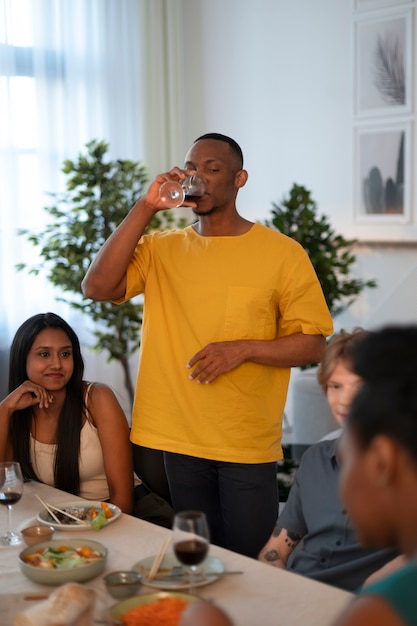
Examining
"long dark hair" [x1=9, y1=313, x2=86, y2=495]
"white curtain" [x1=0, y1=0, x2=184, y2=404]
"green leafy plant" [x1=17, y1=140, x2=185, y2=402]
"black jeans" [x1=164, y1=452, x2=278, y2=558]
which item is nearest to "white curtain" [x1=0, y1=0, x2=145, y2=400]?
"white curtain" [x1=0, y1=0, x2=184, y2=404]

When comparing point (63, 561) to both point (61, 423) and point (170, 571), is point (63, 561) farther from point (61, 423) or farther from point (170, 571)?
point (61, 423)

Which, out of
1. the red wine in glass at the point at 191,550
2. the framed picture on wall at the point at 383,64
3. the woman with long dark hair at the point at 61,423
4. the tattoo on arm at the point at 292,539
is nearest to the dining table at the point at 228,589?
the red wine in glass at the point at 191,550

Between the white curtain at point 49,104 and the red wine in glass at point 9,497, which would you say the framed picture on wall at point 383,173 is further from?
the red wine in glass at point 9,497

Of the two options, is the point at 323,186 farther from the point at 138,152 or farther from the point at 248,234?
the point at 248,234

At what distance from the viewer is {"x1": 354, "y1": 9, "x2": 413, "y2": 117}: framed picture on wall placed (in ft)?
14.1

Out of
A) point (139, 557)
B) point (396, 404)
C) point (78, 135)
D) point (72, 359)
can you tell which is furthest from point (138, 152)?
point (396, 404)

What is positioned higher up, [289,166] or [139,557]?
[289,166]

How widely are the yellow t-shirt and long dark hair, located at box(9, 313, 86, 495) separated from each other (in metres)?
0.23

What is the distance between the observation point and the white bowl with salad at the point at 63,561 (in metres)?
1.70

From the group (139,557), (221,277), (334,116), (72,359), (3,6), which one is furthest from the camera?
(334,116)

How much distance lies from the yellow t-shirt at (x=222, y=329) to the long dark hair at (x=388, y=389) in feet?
4.52

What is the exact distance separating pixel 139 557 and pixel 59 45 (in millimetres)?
3571

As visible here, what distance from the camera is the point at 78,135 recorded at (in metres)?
4.84

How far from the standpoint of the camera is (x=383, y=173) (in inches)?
175
